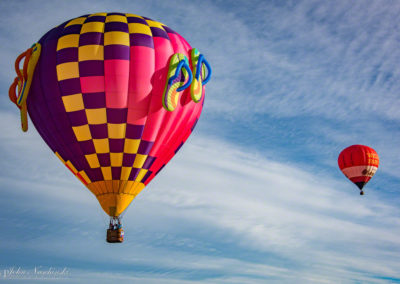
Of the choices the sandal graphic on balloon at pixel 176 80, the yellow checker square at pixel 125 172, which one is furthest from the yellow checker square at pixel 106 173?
the sandal graphic on balloon at pixel 176 80

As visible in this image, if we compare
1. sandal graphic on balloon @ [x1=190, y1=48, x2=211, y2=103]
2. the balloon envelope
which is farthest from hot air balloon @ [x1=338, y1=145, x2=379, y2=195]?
the balloon envelope

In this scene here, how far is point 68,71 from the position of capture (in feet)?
64.0

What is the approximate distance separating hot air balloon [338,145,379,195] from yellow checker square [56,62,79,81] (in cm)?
1648

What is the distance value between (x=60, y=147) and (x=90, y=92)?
241 centimetres

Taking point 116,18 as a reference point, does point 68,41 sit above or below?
below

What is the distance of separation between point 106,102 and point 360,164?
620 inches

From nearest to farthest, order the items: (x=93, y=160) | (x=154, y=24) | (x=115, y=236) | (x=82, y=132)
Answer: (x=82, y=132)
(x=115, y=236)
(x=93, y=160)
(x=154, y=24)

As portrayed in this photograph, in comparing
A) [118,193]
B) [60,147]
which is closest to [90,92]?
[60,147]

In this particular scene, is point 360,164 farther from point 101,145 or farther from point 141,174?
point 101,145

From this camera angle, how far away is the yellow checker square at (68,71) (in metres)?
19.4

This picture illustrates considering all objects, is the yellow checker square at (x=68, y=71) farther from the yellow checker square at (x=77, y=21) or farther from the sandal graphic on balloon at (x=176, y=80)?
the sandal graphic on balloon at (x=176, y=80)

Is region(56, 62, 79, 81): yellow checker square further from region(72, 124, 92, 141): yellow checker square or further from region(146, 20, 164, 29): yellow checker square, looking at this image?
region(146, 20, 164, 29): yellow checker square

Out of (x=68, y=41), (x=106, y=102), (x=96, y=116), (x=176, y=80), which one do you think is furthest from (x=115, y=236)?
(x=68, y=41)

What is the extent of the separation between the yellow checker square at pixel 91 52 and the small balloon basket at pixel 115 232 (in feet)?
18.5
